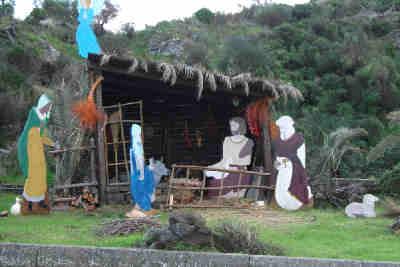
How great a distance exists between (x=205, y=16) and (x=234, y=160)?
37455mm

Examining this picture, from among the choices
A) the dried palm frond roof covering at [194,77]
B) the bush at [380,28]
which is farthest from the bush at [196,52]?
the dried palm frond roof covering at [194,77]

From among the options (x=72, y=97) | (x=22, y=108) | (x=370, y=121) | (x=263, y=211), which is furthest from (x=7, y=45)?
(x=263, y=211)

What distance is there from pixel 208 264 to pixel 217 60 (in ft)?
88.9

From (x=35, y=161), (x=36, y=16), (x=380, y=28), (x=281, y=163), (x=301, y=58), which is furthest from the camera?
(x=36, y=16)

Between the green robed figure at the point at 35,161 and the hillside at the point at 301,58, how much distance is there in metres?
4.23

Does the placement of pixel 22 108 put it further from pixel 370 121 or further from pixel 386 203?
pixel 386 203

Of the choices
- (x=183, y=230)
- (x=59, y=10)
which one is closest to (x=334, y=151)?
(x=183, y=230)

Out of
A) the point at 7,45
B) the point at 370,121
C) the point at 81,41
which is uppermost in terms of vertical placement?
the point at 7,45

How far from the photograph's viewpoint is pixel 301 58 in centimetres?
3300

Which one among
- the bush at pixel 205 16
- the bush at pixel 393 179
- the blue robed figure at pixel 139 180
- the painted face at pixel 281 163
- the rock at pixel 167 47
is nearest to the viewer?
the bush at pixel 393 179

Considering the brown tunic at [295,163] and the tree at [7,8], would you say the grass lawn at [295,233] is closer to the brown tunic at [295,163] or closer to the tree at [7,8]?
the brown tunic at [295,163]

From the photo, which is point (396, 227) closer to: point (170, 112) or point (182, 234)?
point (182, 234)

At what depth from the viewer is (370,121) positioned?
24672 millimetres

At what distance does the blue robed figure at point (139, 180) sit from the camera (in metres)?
10.5
